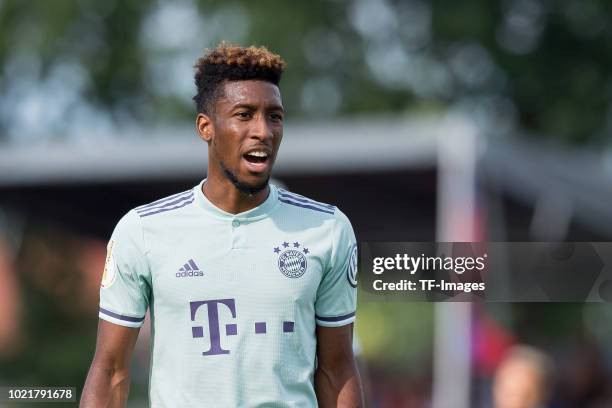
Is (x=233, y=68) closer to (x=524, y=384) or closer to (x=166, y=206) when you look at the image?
(x=166, y=206)

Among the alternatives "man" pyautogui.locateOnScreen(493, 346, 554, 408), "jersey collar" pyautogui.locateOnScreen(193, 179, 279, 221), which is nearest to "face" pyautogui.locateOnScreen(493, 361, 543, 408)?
"man" pyautogui.locateOnScreen(493, 346, 554, 408)

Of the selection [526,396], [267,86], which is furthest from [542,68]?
[267,86]

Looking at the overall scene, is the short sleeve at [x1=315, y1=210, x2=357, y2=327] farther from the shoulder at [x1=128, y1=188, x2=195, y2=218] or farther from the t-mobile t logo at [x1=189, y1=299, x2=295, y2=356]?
the shoulder at [x1=128, y1=188, x2=195, y2=218]

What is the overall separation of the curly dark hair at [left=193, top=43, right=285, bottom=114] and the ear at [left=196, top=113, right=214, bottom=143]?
0.02 metres

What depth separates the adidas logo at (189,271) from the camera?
456 cm

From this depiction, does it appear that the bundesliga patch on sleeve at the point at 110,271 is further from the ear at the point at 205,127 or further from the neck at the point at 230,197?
the ear at the point at 205,127

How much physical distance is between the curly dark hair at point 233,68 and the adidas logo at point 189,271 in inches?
23.4

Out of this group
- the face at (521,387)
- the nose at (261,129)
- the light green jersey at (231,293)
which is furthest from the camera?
the face at (521,387)

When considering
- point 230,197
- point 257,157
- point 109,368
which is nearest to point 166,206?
point 230,197

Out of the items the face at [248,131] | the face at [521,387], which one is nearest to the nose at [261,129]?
the face at [248,131]

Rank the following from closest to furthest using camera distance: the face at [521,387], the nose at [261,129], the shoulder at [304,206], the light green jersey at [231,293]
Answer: the light green jersey at [231,293] → the nose at [261,129] → the shoulder at [304,206] → the face at [521,387]

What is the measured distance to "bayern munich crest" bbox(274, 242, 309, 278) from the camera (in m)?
4.61

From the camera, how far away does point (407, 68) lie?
82.9 feet

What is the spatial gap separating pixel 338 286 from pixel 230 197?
1.70ft
